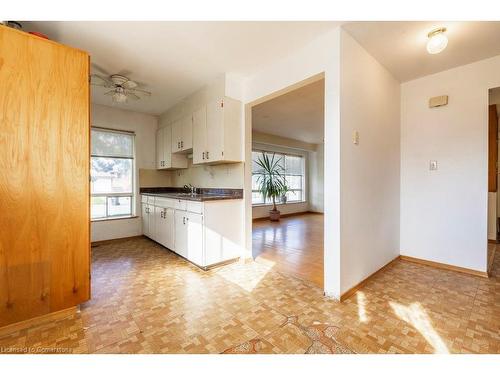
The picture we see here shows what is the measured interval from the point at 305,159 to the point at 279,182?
7.08 ft

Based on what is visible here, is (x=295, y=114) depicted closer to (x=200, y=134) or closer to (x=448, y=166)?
(x=200, y=134)

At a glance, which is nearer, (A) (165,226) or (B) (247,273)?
(B) (247,273)

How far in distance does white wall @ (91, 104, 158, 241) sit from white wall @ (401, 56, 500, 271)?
4.55 m

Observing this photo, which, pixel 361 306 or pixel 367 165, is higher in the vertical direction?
pixel 367 165

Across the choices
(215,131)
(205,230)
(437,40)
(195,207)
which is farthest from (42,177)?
(437,40)

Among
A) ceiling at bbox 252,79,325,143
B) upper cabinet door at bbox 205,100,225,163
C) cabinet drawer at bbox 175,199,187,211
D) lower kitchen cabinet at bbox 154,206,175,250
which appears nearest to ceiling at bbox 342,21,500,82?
ceiling at bbox 252,79,325,143

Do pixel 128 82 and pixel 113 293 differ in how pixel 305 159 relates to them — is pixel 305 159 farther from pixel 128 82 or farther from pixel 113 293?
pixel 113 293

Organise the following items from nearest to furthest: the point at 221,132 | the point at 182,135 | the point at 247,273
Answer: the point at 247,273, the point at 221,132, the point at 182,135

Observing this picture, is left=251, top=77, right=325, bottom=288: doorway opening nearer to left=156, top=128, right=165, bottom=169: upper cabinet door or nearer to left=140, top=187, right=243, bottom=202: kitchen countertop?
left=140, top=187, right=243, bottom=202: kitchen countertop

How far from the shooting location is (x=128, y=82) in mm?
3080

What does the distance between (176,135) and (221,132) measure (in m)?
1.40

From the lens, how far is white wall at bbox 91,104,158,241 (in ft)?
13.4

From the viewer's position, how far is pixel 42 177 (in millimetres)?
1689

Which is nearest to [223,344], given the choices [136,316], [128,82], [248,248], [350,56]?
[136,316]
